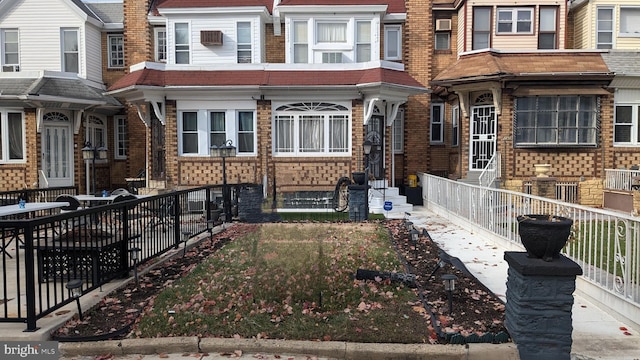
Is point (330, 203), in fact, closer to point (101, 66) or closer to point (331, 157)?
point (331, 157)

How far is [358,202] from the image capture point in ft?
40.6

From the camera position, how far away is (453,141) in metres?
18.5

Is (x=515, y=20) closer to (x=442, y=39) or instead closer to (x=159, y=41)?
(x=442, y=39)

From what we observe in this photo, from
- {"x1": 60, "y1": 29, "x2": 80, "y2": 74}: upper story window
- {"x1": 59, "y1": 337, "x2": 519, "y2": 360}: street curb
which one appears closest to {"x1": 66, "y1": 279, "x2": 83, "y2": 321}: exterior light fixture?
{"x1": 59, "y1": 337, "x2": 519, "y2": 360}: street curb

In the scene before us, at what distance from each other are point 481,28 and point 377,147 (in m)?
7.18

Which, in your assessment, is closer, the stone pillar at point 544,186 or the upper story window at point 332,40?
the stone pillar at point 544,186

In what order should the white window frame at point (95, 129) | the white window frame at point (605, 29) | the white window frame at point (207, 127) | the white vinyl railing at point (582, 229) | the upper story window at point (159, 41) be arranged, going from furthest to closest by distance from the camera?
the upper story window at point (159, 41) → the white window frame at point (95, 129) → the white window frame at point (605, 29) → the white window frame at point (207, 127) → the white vinyl railing at point (582, 229)

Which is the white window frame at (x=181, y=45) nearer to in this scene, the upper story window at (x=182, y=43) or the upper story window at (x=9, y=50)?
the upper story window at (x=182, y=43)

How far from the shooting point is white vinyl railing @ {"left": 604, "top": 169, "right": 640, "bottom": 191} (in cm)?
1378

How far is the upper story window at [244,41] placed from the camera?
17.2m

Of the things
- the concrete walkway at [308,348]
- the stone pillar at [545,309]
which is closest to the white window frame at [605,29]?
the concrete walkway at [308,348]

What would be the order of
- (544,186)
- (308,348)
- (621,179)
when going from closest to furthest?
(308,348), (544,186), (621,179)

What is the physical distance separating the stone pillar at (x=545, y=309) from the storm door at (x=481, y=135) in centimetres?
1296

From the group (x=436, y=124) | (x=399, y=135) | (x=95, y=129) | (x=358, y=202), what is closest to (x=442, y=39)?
(x=436, y=124)
